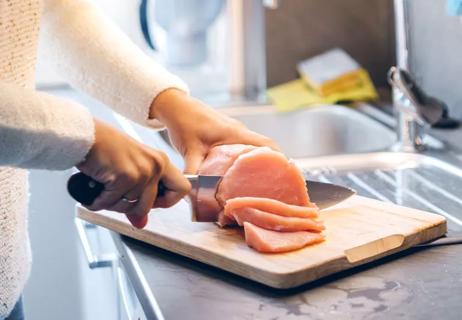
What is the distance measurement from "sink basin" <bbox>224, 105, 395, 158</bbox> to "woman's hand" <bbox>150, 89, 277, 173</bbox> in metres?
0.62

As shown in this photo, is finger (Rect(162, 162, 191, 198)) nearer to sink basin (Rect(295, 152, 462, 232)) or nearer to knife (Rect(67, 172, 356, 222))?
knife (Rect(67, 172, 356, 222))

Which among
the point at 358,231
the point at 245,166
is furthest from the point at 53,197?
the point at 358,231

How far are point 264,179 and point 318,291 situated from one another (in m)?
0.19

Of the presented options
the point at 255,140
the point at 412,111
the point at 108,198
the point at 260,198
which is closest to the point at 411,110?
the point at 412,111

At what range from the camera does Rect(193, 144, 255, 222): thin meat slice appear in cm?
104

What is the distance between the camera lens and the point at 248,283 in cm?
92

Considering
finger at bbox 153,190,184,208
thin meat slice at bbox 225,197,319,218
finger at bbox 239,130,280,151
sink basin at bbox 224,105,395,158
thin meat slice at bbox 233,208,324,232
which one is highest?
finger at bbox 153,190,184,208

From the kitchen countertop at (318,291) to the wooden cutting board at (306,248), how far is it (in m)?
0.01

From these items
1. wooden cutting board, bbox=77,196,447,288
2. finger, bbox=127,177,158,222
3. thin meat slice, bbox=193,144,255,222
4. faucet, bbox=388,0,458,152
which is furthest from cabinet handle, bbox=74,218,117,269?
faucet, bbox=388,0,458,152

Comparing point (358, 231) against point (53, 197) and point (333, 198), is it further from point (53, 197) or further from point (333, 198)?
point (53, 197)

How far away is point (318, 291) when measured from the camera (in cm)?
89

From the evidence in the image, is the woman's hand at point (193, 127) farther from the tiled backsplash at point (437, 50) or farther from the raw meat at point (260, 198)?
the tiled backsplash at point (437, 50)

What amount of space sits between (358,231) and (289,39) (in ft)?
3.33

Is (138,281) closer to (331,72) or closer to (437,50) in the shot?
(437,50)
